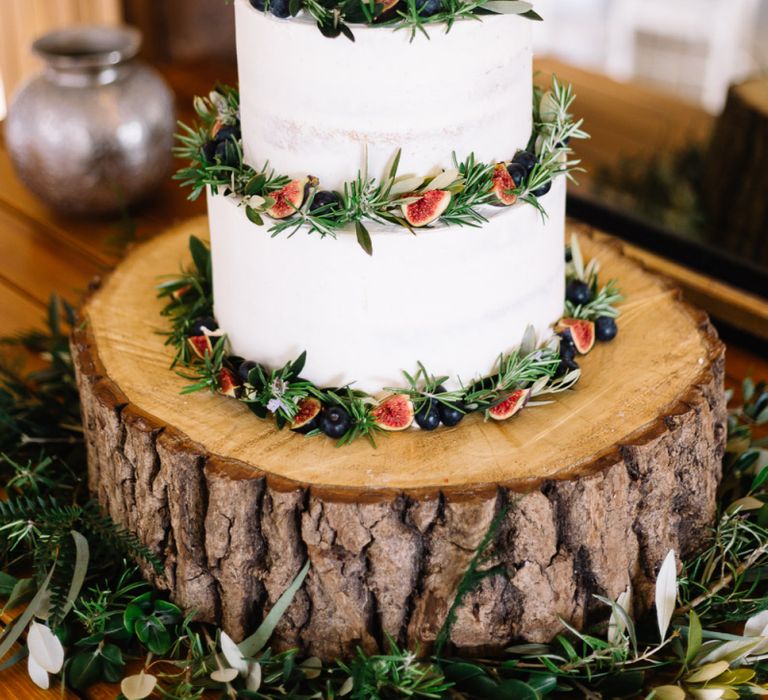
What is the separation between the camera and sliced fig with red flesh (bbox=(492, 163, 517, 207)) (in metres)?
1.59

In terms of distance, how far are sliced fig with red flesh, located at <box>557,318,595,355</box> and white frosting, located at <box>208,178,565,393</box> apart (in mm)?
98

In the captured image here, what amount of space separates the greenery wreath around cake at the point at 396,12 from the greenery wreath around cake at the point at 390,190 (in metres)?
0.19

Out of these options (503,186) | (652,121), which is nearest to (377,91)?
(503,186)

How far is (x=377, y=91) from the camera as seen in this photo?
1503 millimetres

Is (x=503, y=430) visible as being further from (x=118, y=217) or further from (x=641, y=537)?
(x=118, y=217)

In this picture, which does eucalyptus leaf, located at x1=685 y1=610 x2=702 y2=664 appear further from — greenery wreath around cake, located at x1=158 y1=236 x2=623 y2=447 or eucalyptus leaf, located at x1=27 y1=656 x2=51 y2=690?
eucalyptus leaf, located at x1=27 y1=656 x2=51 y2=690

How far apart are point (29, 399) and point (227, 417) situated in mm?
791

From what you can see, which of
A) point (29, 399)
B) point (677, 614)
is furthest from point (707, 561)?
point (29, 399)

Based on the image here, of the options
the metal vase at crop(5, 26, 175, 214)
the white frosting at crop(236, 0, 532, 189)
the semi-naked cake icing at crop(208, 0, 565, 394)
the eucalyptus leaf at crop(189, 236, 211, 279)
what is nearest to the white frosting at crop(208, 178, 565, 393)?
the semi-naked cake icing at crop(208, 0, 565, 394)

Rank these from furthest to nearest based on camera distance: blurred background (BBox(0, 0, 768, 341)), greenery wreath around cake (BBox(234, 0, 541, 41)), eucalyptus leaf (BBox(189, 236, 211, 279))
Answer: blurred background (BBox(0, 0, 768, 341)), eucalyptus leaf (BBox(189, 236, 211, 279)), greenery wreath around cake (BBox(234, 0, 541, 41))

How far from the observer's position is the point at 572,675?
1640 millimetres

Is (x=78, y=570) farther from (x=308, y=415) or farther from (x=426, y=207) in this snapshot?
(x=426, y=207)

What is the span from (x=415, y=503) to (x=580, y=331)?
0.49 meters

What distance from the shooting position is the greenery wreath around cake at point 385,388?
5.39ft
